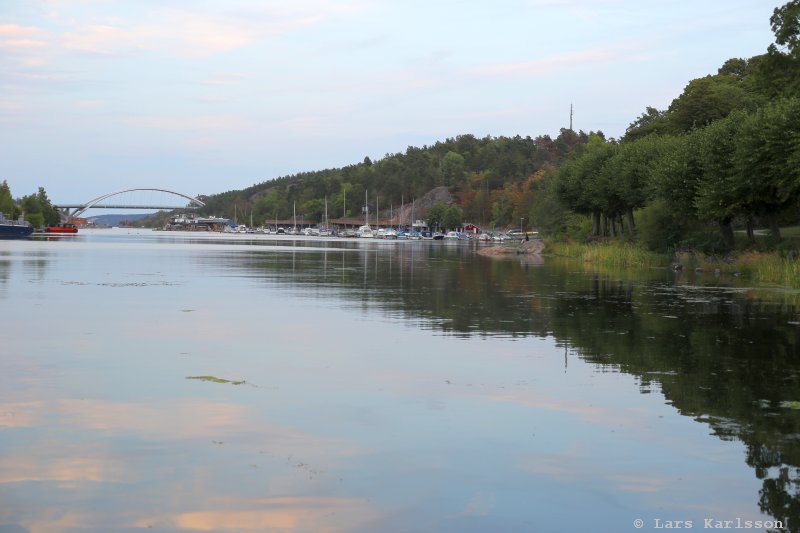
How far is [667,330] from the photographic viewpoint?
27375mm

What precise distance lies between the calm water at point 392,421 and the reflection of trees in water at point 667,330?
10cm

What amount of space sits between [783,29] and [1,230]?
124591 millimetres

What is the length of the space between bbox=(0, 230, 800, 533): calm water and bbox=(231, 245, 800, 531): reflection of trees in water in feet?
0.32

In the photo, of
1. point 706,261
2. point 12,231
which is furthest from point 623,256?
point 12,231

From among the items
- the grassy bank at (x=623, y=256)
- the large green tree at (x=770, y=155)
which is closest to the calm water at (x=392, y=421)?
the large green tree at (x=770, y=155)

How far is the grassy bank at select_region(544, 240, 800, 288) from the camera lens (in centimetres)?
5103

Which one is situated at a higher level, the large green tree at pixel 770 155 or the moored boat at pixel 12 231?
the large green tree at pixel 770 155

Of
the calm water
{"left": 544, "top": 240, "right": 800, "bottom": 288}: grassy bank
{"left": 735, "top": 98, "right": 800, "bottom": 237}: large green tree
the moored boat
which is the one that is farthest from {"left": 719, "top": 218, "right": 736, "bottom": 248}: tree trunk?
the moored boat

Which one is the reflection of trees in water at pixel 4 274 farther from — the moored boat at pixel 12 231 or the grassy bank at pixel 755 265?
the moored boat at pixel 12 231

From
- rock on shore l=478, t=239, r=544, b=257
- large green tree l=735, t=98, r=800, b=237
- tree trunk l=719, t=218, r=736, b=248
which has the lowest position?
rock on shore l=478, t=239, r=544, b=257

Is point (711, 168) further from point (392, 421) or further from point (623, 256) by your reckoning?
point (392, 421)

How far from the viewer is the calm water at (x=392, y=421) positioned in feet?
33.3

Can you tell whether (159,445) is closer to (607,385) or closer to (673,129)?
(607,385)

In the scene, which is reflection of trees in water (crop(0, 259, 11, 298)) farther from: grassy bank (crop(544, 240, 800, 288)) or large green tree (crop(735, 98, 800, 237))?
large green tree (crop(735, 98, 800, 237))
